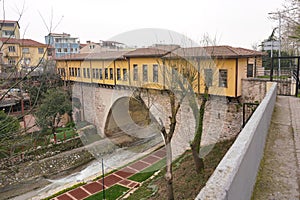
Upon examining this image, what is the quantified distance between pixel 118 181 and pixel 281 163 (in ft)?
32.1

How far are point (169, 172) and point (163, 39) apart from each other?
6160mm

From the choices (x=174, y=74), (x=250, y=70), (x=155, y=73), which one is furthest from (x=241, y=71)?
(x=155, y=73)

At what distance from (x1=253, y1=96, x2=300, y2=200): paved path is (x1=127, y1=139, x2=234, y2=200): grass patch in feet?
11.9

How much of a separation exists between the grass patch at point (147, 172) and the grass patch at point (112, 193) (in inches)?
37.6

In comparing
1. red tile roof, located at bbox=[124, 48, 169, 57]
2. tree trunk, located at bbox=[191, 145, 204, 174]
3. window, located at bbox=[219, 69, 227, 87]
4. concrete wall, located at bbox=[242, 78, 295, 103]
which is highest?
red tile roof, located at bbox=[124, 48, 169, 57]

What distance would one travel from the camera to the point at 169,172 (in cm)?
753

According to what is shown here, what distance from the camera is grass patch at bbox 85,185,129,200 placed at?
34.0 feet

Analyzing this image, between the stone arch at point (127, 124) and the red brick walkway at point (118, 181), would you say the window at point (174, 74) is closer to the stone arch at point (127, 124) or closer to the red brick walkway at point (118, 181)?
the red brick walkway at point (118, 181)

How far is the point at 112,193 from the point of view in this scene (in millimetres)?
10617

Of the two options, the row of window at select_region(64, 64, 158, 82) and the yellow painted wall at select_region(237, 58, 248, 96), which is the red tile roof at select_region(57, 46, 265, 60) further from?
the row of window at select_region(64, 64, 158, 82)

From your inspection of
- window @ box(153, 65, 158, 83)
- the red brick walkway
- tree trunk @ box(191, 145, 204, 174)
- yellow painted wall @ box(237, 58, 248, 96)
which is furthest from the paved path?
the red brick walkway

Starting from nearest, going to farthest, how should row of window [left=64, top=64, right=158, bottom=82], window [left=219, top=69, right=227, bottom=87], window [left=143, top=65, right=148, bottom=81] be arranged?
window [left=219, top=69, right=227, bottom=87] → row of window [left=64, top=64, right=158, bottom=82] → window [left=143, top=65, right=148, bottom=81]

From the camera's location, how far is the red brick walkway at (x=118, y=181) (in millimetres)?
10891

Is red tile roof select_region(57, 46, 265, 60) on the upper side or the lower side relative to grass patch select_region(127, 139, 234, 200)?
upper
